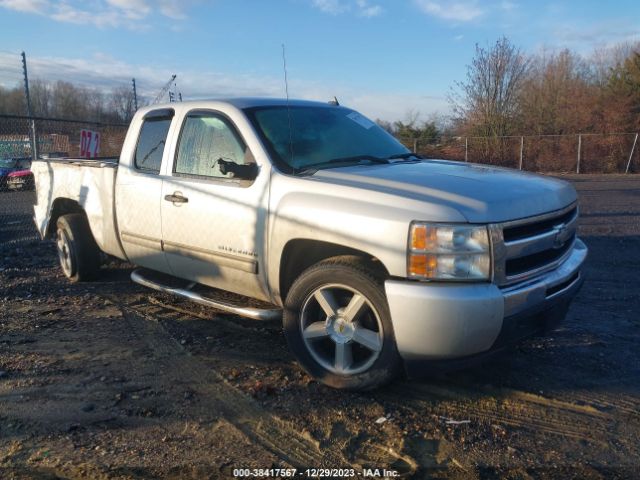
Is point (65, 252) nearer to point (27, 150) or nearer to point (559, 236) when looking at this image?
point (559, 236)

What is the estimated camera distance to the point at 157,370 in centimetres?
390

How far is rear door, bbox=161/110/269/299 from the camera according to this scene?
3.95 metres

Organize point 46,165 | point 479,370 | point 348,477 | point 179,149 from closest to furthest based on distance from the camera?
point 348,477, point 479,370, point 179,149, point 46,165

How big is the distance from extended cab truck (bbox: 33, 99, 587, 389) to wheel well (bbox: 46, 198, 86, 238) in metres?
1.26

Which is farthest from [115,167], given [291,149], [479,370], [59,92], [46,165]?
[59,92]

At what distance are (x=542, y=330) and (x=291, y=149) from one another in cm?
212

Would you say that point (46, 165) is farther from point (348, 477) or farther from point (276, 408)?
point (348, 477)

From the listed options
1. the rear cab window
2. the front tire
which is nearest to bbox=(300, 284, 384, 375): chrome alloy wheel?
the front tire

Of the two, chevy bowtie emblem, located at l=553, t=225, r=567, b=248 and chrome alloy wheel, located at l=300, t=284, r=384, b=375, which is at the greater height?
chevy bowtie emblem, located at l=553, t=225, r=567, b=248

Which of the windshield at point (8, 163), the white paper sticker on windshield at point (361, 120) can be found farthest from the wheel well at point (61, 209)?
the windshield at point (8, 163)

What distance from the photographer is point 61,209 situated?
6.45 metres

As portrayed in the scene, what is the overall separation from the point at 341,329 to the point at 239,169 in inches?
52.4

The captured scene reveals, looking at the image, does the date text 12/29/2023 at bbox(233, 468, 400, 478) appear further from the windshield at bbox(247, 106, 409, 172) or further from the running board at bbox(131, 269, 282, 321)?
the windshield at bbox(247, 106, 409, 172)

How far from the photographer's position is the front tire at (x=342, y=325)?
128 inches
